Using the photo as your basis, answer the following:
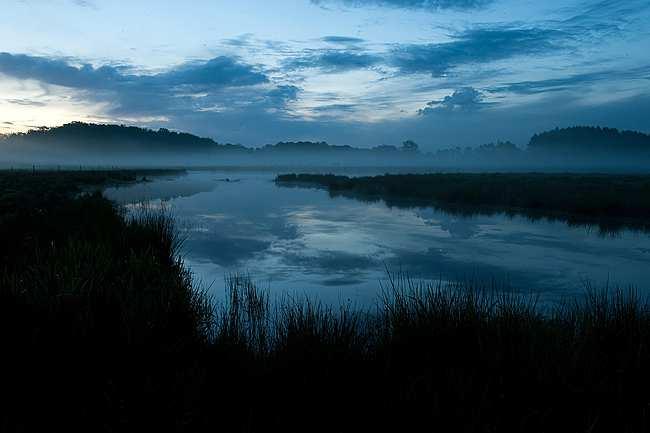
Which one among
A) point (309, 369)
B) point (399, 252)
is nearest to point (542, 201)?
point (399, 252)

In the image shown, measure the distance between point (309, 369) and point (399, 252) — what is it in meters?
11.3

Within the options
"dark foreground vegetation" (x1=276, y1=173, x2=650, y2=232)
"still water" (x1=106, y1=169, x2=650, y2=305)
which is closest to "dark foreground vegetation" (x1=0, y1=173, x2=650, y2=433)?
"still water" (x1=106, y1=169, x2=650, y2=305)

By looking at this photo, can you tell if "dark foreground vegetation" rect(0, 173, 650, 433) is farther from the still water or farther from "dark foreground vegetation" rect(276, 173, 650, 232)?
"dark foreground vegetation" rect(276, 173, 650, 232)

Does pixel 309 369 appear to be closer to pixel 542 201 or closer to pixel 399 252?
pixel 399 252

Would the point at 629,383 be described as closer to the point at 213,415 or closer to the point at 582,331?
the point at 582,331

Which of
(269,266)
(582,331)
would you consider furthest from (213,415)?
(269,266)

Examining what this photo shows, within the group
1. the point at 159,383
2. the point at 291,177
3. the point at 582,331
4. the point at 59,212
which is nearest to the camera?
the point at 159,383

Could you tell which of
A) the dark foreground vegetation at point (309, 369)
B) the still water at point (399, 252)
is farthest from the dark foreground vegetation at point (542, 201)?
the dark foreground vegetation at point (309, 369)

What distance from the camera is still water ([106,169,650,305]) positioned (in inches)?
465

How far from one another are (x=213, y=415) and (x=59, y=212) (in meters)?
15.0

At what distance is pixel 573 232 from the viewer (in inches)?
796

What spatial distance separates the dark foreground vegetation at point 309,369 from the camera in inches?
169

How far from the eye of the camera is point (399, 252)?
1605 centimetres

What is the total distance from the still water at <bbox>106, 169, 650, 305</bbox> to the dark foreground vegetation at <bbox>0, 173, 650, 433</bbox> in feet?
9.21
